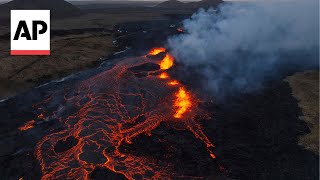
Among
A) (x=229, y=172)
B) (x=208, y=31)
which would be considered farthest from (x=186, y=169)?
(x=208, y=31)

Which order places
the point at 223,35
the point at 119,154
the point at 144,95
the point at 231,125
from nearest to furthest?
1. the point at 119,154
2. the point at 231,125
3. the point at 144,95
4. the point at 223,35

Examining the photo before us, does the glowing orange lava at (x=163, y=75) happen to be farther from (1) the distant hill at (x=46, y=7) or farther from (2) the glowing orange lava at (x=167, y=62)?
(1) the distant hill at (x=46, y=7)

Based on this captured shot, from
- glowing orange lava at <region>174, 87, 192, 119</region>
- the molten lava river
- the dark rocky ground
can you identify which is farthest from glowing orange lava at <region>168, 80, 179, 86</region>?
the dark rocky ground

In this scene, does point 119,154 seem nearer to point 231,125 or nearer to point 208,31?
point 231,125

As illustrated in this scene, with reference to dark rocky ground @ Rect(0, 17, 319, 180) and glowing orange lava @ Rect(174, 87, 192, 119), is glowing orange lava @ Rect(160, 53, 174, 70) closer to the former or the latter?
glowing orange lava @ Rect(174, 87, 192, 119)

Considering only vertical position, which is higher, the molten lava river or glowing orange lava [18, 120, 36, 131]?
the molten lava river

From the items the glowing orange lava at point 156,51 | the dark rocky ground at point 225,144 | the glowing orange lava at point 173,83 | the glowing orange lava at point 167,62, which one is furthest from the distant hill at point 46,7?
the dark rocky ground at point 225,144

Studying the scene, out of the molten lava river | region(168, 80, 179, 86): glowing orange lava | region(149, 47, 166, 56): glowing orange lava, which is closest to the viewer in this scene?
the molten lava river
